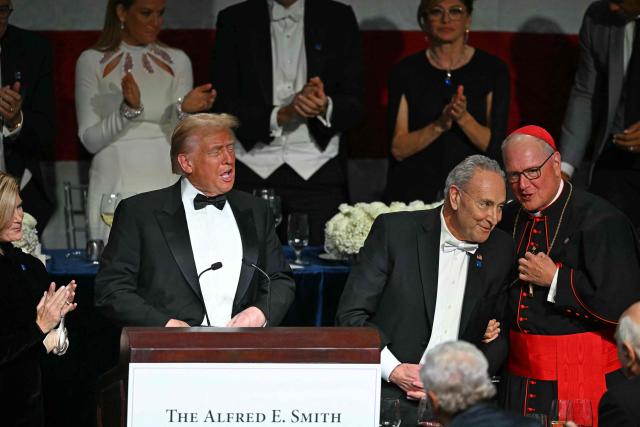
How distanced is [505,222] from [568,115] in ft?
7.09

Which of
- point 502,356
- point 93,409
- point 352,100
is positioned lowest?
point 93,409

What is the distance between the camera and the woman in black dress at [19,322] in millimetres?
4086

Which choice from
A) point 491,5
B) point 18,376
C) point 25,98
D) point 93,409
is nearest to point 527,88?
point 491,5

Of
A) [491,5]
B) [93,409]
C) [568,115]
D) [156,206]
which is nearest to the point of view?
[156,206]

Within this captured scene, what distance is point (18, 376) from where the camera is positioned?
13.6 ft

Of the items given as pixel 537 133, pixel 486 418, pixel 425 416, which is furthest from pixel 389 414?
pixel 537 133

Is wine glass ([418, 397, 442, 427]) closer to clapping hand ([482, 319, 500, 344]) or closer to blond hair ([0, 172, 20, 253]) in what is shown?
clapping hand ([482, 319, 500, 344])

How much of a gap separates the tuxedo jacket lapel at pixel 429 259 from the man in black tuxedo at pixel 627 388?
126 cm

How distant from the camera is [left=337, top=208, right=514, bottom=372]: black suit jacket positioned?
4.43 m

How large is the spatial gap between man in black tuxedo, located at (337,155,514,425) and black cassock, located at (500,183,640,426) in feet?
0.48

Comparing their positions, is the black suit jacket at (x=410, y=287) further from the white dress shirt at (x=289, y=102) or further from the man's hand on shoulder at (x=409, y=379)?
the white dress shirt at (x=289, y=102)

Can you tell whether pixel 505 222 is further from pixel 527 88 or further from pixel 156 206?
pixel 527 88

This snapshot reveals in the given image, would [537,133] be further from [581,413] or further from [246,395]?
[246,395]

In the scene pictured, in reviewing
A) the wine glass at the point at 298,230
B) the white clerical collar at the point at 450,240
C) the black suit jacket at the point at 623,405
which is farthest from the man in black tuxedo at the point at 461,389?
the wine glass at the point at 298,230
